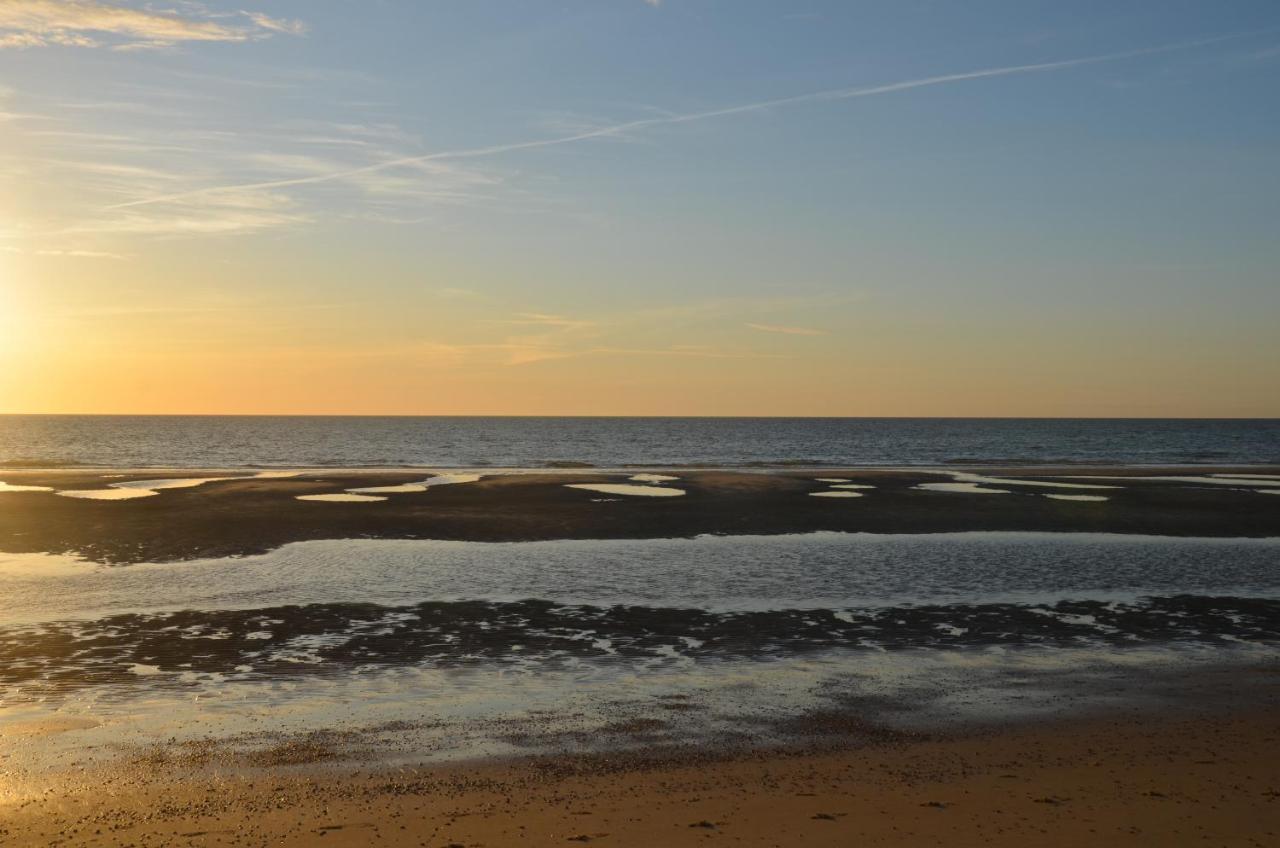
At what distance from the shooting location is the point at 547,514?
138 feet

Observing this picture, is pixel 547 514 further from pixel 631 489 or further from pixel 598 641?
pixel 598 641

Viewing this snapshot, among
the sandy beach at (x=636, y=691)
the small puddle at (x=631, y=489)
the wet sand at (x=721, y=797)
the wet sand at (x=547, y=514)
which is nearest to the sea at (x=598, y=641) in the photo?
the sandy beach at (x=636, y=691)

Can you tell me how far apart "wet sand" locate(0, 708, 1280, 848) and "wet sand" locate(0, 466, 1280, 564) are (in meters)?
20.5

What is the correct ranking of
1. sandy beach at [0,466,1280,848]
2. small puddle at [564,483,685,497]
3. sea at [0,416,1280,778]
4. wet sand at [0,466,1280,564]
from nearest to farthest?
sandy beach at [0,466,1280,848]
sea at [0,416,1280,778]
wet sand at [0,466,1280,564]
small puddle at [564,483,685,497]

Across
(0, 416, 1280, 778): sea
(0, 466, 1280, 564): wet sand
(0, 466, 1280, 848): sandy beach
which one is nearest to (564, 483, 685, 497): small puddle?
Result: (0, 466, 1280, 564): wet sand

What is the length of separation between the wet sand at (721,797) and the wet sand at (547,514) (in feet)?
67.3

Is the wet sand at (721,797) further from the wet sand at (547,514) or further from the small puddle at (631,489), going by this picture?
the small puddle at (631,489)

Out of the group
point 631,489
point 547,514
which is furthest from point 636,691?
point 631,489

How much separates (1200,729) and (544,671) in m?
9.49

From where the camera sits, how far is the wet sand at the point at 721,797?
979 centimetres

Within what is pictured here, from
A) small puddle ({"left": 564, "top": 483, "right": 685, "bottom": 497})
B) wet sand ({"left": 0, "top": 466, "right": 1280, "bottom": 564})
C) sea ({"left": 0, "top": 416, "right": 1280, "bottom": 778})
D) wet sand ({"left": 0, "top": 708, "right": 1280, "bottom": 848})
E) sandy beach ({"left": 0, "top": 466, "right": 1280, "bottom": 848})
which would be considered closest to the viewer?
wet sand ({"left": 0, "top": 708, "right": 1280, "bottom": 848})

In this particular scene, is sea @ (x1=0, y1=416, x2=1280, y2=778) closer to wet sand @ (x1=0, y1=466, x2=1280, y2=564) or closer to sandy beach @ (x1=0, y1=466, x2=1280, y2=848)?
sandy beach @ (x1=0, y1=466, x2=1280, y2=848)

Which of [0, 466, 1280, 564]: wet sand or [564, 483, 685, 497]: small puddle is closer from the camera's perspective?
[0, 466, 1280, 564]: wet sand

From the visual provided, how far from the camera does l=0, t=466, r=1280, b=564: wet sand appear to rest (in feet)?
114
